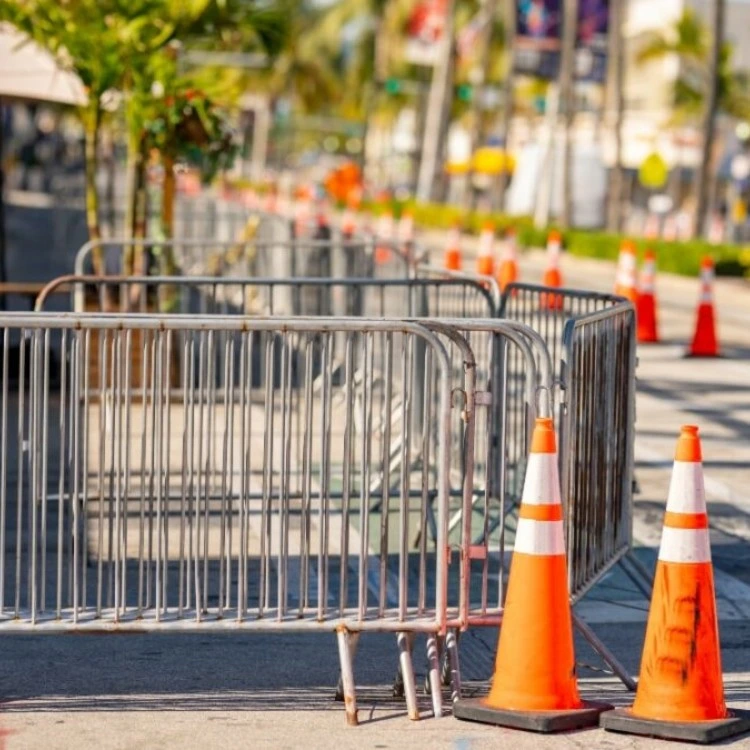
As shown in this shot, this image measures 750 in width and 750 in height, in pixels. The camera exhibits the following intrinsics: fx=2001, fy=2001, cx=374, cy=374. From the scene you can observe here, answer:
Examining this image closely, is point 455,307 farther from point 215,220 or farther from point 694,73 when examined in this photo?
point 694,73

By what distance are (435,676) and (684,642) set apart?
82cm

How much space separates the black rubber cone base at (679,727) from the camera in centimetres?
598

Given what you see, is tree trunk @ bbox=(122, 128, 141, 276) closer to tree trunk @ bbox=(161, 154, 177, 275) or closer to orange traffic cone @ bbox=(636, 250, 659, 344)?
tree trunk @ bbox=(161, 154, 177, 275)

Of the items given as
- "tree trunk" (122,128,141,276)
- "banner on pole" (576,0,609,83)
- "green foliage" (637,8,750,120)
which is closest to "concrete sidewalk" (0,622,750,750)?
"tree trunk" (122,128,141,276)

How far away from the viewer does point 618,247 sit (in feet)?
127

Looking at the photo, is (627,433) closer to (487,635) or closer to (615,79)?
(487,635)

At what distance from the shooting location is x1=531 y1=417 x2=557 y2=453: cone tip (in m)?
6.24

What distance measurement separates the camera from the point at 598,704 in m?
6.36

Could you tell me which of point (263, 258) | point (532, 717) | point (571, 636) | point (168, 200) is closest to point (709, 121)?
point (263, 258)

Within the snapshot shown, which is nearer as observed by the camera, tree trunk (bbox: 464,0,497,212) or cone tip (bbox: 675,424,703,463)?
cone tip (bbox: 675,424,703,463)

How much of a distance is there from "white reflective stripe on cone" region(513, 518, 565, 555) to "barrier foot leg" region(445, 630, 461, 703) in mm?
519

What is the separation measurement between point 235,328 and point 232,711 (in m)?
1.23

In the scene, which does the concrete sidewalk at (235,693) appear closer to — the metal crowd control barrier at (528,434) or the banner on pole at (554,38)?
the metal crowd control barrier at (528,434)

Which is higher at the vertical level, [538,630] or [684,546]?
[684,546]
